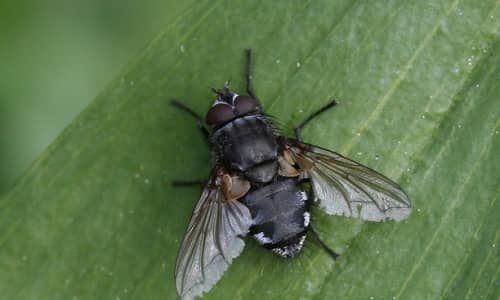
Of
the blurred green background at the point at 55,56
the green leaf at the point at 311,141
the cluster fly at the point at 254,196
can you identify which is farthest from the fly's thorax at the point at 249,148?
the blurred green background at the point at 55,56

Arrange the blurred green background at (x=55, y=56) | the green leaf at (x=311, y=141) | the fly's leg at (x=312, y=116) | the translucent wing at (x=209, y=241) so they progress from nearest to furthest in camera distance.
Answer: the translucent wing at (x=209, y=241) → the green leaf at (x=311, y=141) → the fly's leg at (x=312, y=116) → the blurred green background at (x=55, y=56)

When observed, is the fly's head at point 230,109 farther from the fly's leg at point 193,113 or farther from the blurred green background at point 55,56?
the blurred green background at point 55,56

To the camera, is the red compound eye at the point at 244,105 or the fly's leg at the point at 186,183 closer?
the red compound eye at the point at 244,105

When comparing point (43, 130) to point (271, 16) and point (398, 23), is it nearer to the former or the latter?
point (271, 16)

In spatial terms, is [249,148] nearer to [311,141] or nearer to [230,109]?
[230,109]

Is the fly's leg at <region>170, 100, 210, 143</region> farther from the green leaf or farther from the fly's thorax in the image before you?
the fly's thorax

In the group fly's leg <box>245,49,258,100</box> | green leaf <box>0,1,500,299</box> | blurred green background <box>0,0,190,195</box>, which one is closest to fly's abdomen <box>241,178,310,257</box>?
green leaf <box>0,1,500,299</box>

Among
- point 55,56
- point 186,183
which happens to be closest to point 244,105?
point 186,183
